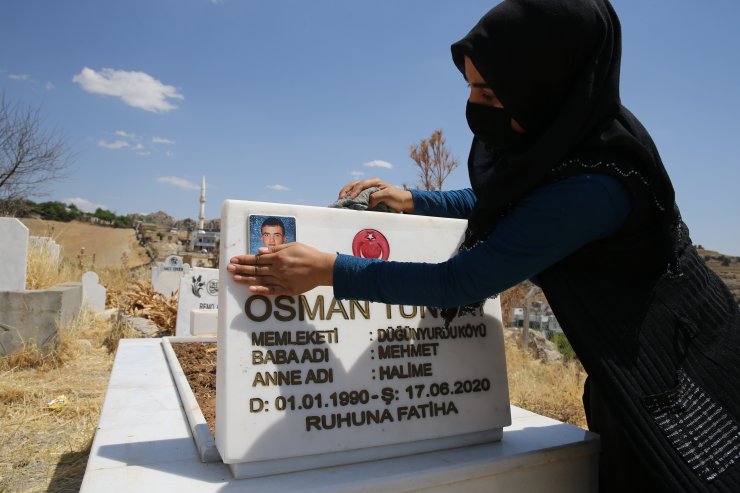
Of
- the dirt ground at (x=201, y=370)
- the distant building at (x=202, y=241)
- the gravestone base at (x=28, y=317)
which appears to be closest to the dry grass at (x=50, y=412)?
the gravestone base at (x=28, y=317)

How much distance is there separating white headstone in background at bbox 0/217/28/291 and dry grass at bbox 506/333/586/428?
20.3 ft

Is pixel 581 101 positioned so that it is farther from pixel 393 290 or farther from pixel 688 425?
pixel 688 425

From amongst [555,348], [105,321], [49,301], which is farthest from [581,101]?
[105,321]

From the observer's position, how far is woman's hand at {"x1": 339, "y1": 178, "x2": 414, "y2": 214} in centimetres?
196

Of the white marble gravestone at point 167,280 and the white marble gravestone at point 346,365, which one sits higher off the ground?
the white marble gravestone at point 167,280

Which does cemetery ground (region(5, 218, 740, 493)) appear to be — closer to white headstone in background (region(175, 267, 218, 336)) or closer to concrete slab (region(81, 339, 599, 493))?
white headstone in background (region(175, 267, 218, 336))

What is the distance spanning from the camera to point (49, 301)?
6.39 m

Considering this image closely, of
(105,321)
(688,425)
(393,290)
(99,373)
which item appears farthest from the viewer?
(105,321)

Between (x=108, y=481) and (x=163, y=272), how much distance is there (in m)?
11.0

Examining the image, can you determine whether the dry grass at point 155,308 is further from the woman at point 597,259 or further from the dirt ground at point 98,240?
the dirt ground at point 98,240

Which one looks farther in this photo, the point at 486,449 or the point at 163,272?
the point at 163,272

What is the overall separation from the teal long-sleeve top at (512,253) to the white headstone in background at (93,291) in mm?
11842

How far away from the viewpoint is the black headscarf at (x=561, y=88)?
49.3 inches

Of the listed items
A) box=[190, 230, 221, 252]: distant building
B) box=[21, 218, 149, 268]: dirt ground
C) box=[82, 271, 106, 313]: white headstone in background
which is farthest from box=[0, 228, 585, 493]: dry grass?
box=[190, 230, 221, 252]: distant building
